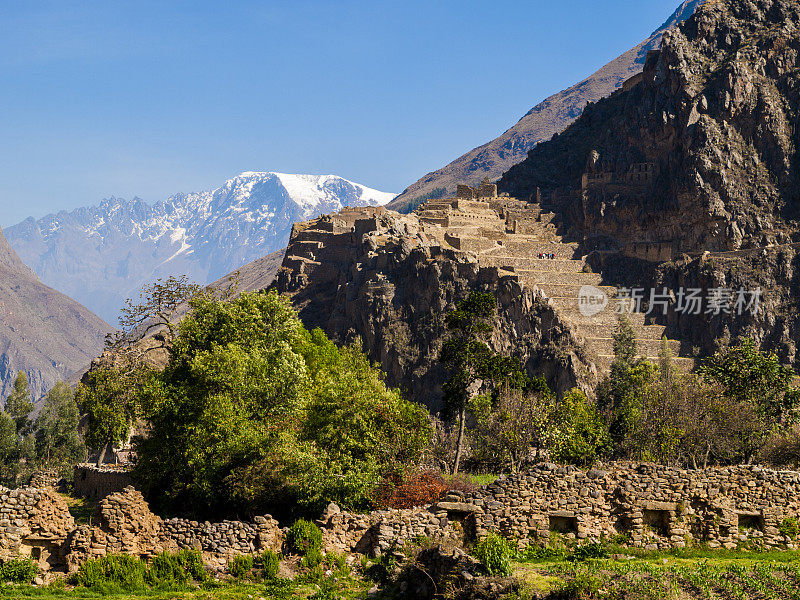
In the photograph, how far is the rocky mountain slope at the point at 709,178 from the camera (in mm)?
129125

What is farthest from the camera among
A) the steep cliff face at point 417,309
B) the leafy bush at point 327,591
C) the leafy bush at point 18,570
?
the steep cliff face at point 417,309

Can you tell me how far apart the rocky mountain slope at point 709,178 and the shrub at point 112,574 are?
361ft

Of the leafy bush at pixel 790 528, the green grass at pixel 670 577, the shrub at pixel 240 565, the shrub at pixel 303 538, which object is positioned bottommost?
the shrub at pixel 240 565

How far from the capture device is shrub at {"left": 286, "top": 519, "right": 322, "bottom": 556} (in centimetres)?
2230

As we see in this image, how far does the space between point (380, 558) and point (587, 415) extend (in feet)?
114

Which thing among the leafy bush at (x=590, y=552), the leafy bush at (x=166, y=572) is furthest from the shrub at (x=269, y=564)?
the leafy bush at (x=590, y=552)

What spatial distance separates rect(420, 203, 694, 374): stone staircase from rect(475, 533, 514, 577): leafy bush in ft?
286

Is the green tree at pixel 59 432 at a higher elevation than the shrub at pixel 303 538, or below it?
below

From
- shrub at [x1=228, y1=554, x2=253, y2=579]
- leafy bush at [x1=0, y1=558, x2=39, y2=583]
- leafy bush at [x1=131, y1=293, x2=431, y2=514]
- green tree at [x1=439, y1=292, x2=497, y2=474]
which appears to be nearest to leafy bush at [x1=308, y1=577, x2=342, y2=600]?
shrub at [x1=228, y1=554, x2=253, y2=579]

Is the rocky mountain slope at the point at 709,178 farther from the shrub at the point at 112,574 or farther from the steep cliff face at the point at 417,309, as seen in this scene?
the shrub at the point at 112,574

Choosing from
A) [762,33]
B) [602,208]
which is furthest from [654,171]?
[762,33]

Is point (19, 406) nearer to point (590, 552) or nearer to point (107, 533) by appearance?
point (107, 533)

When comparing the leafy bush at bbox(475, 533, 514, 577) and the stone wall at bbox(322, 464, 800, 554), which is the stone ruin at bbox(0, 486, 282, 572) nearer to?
the stone wall at bbox(322, 464, 800, 554)

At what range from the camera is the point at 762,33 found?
15588cm
